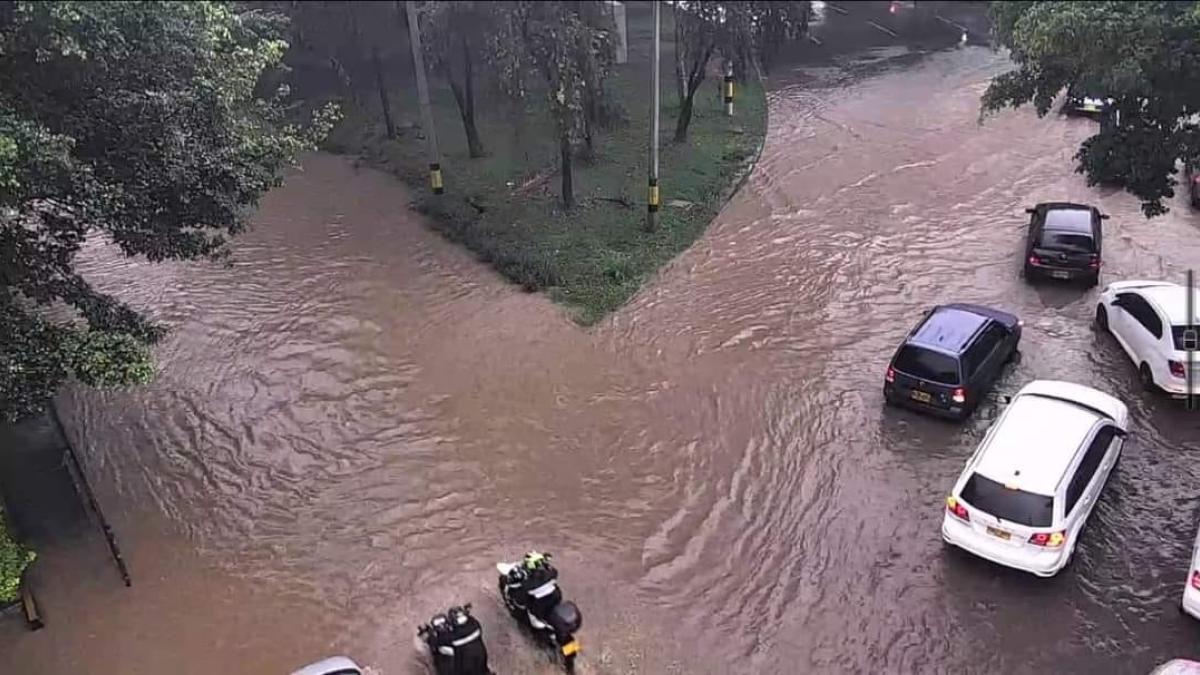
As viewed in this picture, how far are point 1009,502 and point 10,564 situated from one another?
33.5ft

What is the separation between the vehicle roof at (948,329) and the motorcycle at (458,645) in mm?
7455

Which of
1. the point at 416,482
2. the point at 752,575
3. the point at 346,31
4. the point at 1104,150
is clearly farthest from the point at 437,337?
the point at 346,31

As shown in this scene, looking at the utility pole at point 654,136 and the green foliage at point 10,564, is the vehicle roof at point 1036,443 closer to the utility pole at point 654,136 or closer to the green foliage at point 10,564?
the utility pole at point 654,136

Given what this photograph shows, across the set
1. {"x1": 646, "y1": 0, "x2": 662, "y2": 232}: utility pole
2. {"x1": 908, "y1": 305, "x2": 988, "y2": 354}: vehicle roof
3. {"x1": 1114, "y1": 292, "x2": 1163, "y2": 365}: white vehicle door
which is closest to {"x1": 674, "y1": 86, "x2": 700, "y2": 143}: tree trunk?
{"x1": 646, "y1": 0, "x2": 662, "y2": 232}: utility pole

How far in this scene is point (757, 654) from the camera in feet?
32.1

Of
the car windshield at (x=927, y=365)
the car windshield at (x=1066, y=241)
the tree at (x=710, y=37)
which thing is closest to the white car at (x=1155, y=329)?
the car windshield at (x=1066, y=241)

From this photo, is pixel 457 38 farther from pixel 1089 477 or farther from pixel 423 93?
pixel 1089 477

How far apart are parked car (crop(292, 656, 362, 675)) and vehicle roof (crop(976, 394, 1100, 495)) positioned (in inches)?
270

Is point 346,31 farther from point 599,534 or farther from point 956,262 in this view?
point 599,534

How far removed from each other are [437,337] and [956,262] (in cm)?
976

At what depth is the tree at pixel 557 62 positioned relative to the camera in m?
18.1

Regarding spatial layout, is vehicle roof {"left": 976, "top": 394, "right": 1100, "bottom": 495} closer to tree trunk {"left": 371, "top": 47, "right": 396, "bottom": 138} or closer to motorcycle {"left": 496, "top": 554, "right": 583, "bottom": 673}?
motorcycle {"left": 496, "top": 554, "right": 583, "bottom": 673}

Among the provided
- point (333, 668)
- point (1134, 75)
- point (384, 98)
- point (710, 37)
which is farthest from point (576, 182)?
point (333, 668)

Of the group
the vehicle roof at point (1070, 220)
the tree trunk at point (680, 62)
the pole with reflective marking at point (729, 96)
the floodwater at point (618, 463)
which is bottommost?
the floodwater at point (618, 463)
